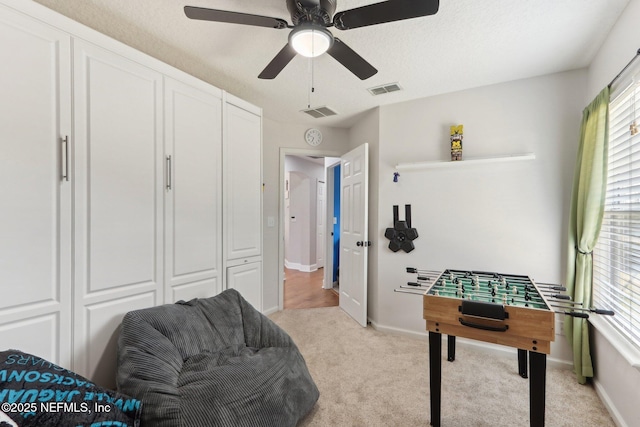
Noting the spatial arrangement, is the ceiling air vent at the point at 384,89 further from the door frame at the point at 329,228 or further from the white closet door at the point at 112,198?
the door frame at the point at 329,228

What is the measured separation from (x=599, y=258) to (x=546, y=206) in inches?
21.9

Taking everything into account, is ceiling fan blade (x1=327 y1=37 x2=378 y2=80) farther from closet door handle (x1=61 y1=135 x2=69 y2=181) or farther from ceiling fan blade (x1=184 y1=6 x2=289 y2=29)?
closet door handle (x1=61 y1=135 x2=69 y2=181)

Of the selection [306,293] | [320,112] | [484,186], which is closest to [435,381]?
[484,186]

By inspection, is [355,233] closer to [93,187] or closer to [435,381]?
[435,381]

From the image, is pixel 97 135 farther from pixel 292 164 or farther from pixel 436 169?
pixel 292 164

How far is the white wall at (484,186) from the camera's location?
240 cm

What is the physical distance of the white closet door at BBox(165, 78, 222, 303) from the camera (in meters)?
2.00

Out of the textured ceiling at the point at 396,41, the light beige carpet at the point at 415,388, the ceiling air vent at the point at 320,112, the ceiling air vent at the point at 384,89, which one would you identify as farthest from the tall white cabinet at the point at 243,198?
the ceiling air vent at the point at 384,89

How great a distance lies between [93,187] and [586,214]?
3.31m

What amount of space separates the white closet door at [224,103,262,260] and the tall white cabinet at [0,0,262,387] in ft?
0.41

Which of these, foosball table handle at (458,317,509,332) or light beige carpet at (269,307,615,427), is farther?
light beige carpet at (269,307,615,427)

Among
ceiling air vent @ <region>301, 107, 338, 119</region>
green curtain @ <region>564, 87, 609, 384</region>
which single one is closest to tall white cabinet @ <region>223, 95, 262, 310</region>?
ceiling air vent @ <region>301, 107, 338, 119</region>

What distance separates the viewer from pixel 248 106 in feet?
8.71

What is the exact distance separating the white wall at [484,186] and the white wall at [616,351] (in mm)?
356
